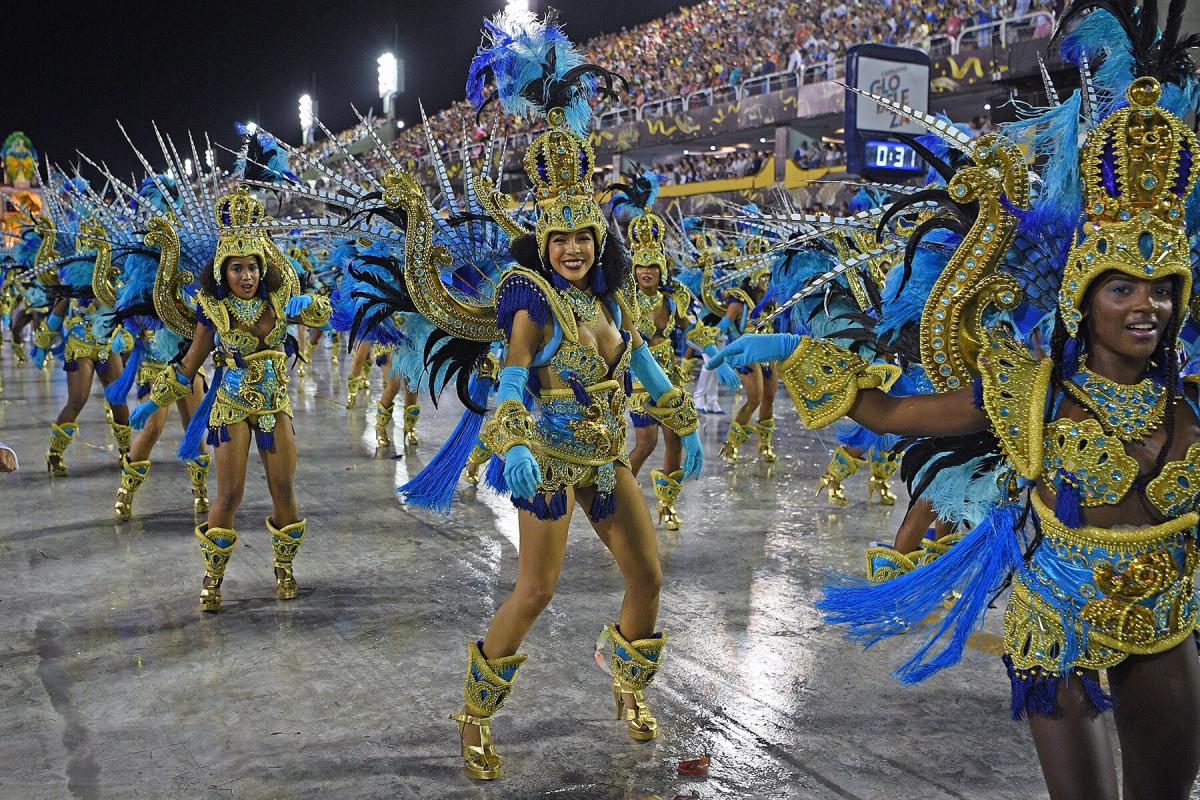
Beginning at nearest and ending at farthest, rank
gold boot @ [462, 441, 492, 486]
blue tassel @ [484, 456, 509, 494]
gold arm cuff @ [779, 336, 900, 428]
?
1. gold arm cuff @ [779, 336, 900, 428]
2. blue tassel @ [484, 456, 509, 494]
3. gold boot @ [462, 441, 492, 486]

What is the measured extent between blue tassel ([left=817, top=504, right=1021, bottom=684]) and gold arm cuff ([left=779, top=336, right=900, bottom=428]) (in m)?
0.46

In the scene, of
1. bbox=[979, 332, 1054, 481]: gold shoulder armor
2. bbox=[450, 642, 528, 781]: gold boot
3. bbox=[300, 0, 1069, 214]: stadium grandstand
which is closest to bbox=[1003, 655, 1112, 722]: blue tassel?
bbox=[979, 332, 1054, 481]: gold shoulder armor

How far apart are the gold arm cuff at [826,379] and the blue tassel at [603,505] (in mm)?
1108

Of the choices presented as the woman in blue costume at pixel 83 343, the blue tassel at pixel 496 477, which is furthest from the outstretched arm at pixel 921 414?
the woman in blue costume at pixel 83 343

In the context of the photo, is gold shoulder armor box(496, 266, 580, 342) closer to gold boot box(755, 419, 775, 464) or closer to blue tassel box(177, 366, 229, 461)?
blue tassel box(177, 366, 229, 461)

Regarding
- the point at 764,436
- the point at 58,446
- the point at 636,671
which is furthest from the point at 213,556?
the point at 764,436

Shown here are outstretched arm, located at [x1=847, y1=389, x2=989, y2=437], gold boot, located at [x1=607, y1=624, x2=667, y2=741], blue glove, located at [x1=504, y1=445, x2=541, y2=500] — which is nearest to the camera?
outstretched arm, located at [x1=847, y1=389, x2=989, y2=437]

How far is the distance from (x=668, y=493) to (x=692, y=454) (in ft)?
10.9

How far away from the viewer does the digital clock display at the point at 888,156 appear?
1286 centimetres

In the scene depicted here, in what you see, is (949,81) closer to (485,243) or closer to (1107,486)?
(485,243)

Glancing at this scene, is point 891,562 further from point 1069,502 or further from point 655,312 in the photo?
point 655,312

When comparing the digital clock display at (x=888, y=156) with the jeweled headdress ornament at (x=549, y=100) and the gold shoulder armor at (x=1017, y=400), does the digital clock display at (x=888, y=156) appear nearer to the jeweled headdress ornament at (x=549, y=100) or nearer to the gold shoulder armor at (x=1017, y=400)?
the jeweled headdress ornament at (x=549, y=100)

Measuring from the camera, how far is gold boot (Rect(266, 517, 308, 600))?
558 cm

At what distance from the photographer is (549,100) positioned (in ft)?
13.3
